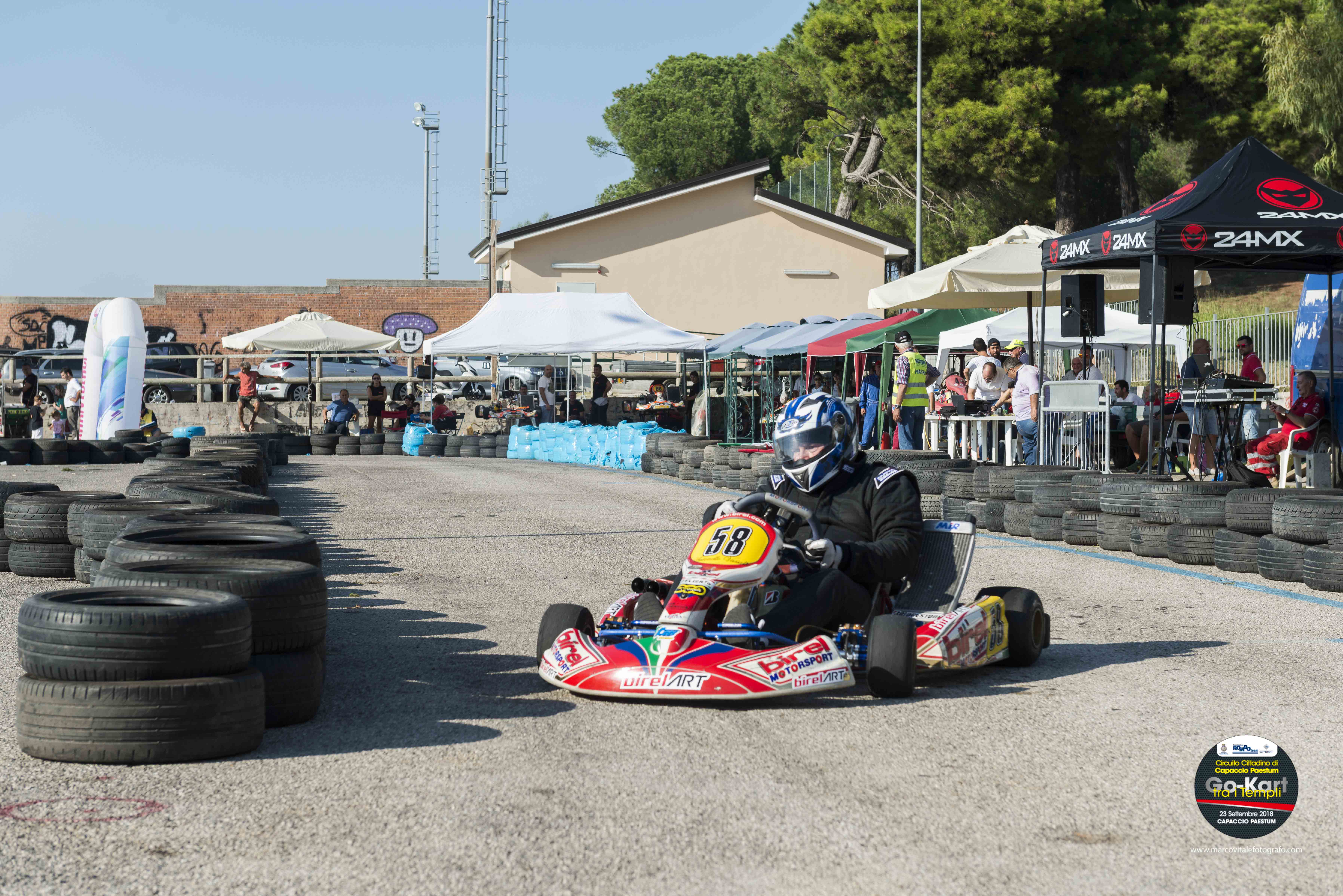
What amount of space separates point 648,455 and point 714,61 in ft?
158

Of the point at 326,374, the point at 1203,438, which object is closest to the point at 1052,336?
the point at 1203,438

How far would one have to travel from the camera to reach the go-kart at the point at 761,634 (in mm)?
4996

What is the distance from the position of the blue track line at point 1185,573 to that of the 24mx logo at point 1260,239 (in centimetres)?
318

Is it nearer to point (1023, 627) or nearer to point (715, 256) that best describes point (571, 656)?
point (1023, 627)

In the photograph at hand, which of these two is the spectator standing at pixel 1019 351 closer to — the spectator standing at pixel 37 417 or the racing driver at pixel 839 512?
the racing driver at pixel 839 512

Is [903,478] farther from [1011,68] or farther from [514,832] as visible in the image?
[1011,68]

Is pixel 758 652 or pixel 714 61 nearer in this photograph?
pixel 758 652

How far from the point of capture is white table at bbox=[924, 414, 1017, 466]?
1555cm

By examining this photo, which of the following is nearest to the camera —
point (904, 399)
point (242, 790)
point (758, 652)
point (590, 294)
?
point (242, 790)

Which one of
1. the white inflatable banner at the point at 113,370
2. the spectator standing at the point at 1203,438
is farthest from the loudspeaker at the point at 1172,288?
the white inflatable banner at the point at 113,370

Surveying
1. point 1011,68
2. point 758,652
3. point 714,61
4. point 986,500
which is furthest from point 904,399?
point 714,61

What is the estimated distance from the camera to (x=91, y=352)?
22922 mm

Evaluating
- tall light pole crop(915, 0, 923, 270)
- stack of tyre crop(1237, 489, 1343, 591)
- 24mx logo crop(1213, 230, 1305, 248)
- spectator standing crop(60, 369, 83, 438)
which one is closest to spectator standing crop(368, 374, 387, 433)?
spectator standing crop(60, 369, 83, 438)

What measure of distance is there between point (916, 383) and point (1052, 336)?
401 centimetres
